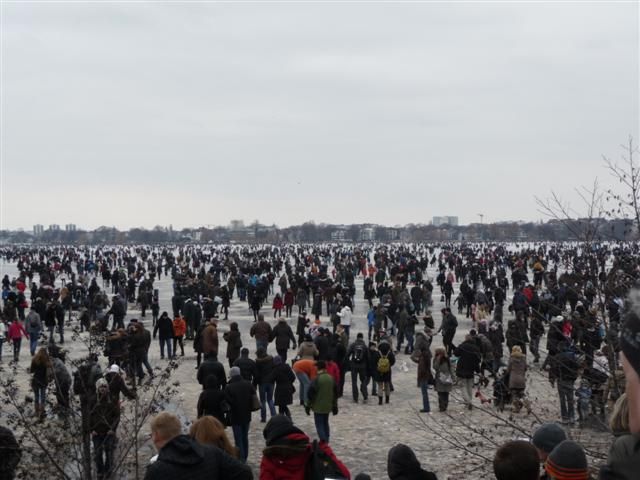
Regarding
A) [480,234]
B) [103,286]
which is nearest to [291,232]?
[480,234]

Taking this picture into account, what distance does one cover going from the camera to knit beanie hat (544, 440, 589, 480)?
3.09 metres

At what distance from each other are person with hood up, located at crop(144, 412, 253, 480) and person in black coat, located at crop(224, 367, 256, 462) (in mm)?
4987

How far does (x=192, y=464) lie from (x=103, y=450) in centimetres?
422

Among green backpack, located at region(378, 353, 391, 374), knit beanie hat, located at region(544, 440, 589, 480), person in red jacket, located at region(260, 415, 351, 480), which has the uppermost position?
knit beanie hat, located at region(544, 440, 589, 480)

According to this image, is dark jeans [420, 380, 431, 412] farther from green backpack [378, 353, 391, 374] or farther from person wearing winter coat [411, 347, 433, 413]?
green backpack [378, 353, 391, 374]

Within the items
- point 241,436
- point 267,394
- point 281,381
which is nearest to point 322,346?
point 267,394

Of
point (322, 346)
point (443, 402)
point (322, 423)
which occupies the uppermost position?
point (322, 346)

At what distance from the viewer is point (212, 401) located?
8.39m

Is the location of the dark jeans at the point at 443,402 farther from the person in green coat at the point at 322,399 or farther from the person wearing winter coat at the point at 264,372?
the person wearing winter coat at the point at 264,372

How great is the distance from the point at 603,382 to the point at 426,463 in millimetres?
2747

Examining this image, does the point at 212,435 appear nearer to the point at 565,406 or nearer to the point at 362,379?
the point at 565,406

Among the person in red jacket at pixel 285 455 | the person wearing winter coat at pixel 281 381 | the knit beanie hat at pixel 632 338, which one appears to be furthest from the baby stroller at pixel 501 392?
the knit beanie hat at pixel 632 338

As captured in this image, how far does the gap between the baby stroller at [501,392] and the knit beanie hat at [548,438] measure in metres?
3.46

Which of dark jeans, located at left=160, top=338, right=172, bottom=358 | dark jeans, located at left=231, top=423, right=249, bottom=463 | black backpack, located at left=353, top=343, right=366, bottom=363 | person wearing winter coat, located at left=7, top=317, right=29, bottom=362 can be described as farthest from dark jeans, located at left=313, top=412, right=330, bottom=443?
person wearing winter coat, located at left=7, top=317, right=29, bottom=362
